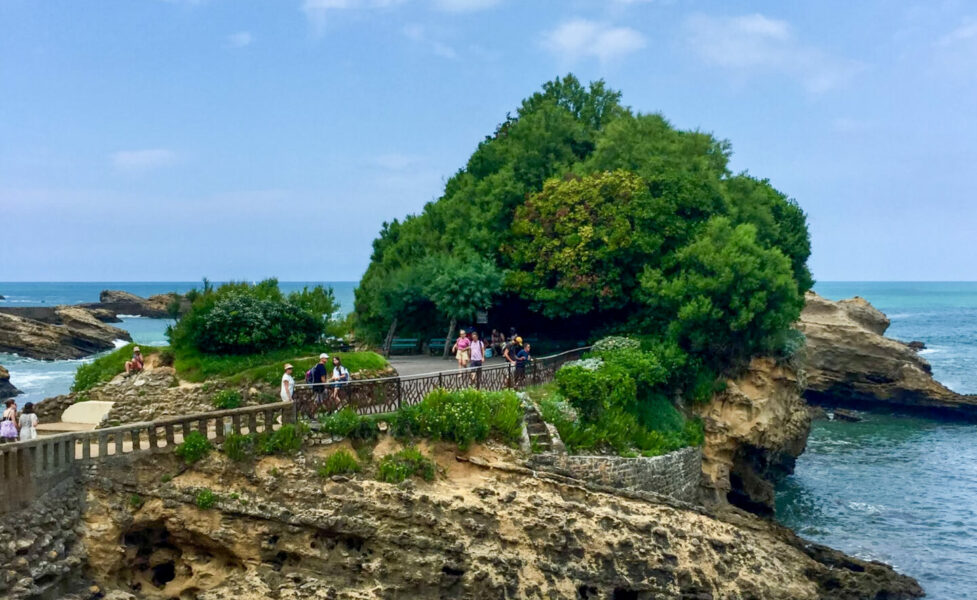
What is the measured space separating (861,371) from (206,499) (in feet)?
143

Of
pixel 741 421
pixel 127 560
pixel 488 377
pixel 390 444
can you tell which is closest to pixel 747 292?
pixel 741 421

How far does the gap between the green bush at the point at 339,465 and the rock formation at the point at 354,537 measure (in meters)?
0.20

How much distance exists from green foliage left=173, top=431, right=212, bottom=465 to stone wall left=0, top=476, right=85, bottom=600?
6.46ft

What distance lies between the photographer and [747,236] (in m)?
28.0

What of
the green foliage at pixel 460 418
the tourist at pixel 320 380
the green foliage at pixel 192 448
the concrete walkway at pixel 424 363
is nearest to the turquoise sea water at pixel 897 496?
the concrete walkway at pixel 424 363

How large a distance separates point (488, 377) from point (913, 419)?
35.0 m

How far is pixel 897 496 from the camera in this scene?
31.9m

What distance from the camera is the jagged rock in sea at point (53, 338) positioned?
67938 millimetres

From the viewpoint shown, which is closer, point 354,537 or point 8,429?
point 8,429

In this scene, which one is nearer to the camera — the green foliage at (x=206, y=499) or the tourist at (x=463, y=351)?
the green foliage at (x=206, y=499)

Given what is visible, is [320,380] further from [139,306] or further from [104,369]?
[139,306]

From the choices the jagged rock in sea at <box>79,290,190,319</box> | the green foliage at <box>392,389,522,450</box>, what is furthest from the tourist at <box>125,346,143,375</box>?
the jagged rock in sea at <box>79,290,190,319</box>

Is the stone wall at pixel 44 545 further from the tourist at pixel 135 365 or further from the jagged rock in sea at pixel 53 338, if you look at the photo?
the jagged rock in sea at pixel 53 338

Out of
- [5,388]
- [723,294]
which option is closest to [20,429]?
[723,294]
